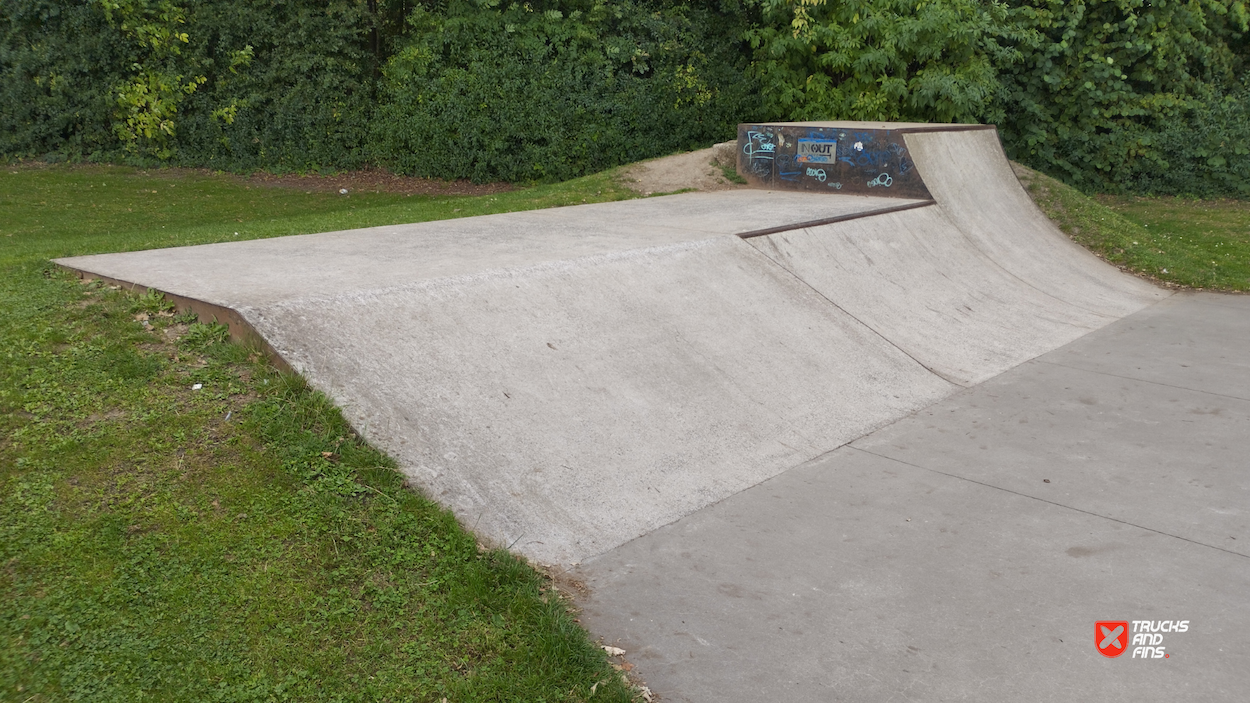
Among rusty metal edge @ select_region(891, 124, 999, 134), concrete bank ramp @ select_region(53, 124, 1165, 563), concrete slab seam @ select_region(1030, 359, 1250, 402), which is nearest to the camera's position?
concrete bank ramp @ select_region(53, 124, 1165, 563)

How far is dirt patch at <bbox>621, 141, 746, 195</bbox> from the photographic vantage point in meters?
12.2

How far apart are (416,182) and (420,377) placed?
12.7 metres

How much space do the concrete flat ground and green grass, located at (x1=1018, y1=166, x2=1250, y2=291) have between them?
5.37 metres

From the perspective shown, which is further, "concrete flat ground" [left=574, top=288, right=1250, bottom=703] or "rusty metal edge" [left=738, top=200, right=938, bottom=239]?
"rusty metal edge" [left=738, top=200, right=938, bottom=239]

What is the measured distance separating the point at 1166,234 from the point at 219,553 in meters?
13.6

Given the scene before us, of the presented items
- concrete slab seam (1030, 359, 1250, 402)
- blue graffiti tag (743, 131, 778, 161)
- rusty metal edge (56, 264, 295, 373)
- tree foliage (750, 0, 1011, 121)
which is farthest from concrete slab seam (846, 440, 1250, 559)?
tree foliage (750, 0, 1011, 121)

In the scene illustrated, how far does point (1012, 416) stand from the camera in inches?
238

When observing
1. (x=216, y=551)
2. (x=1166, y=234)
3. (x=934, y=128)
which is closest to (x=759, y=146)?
(x=934, y=128)

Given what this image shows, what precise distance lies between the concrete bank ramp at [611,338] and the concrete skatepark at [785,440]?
2 cm

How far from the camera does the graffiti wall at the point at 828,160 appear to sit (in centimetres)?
1082

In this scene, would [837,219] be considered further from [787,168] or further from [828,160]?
[787,168]

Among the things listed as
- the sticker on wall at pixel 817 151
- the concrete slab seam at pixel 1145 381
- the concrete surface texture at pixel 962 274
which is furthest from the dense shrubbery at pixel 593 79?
the concrete slab seam at pixel 1145 381

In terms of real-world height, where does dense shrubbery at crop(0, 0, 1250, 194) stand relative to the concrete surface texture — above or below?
above

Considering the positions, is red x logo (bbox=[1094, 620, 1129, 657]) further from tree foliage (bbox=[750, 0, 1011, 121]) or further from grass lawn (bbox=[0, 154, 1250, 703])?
tree foliage (bbox=[750, 0, 1011, 121])
